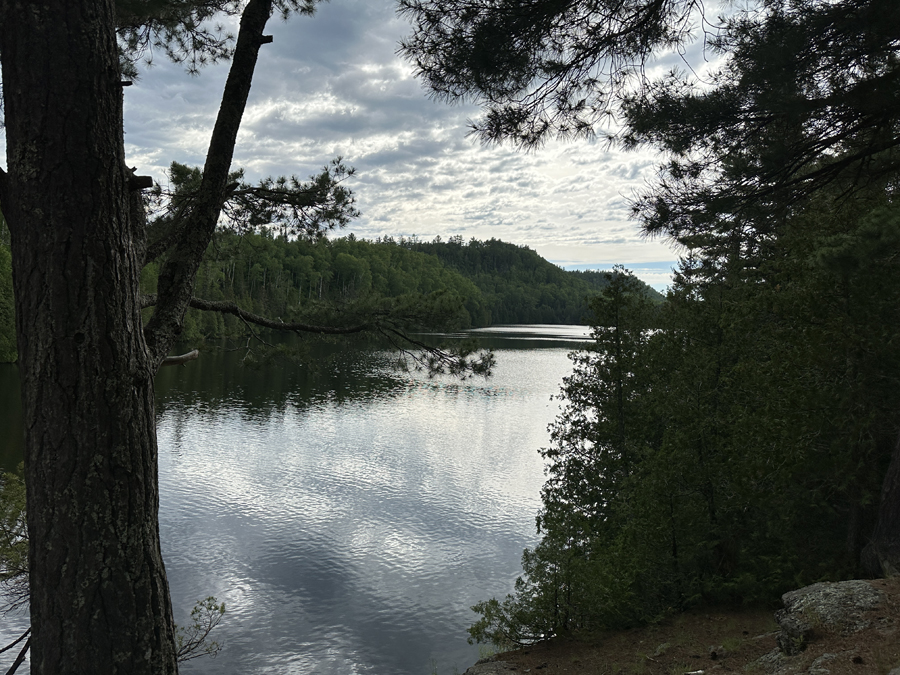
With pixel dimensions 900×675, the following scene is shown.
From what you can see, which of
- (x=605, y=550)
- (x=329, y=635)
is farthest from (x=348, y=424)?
(x=605, y=550)

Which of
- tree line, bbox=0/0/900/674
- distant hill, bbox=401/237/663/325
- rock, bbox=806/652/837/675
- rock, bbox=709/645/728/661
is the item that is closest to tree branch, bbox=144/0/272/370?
tree line, bbox=0/0/900/674

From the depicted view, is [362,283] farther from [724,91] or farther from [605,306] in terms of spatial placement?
[724,91]

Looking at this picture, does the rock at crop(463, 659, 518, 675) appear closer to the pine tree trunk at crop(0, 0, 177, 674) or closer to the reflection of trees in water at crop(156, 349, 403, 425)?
the pine tree trunk at crop(0, 0, 177, 674)

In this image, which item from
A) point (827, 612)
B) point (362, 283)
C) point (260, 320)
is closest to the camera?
point (827, 612)

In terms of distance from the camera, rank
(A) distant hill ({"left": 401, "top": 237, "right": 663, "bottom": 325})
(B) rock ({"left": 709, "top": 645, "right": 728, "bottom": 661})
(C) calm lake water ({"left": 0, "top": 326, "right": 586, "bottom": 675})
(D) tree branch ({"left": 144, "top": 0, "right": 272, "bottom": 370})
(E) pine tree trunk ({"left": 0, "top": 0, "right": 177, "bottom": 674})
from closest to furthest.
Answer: (E) pine tree trunk ({"left": 0, "top": 0, "right": 177, "bottom": 674})
(D) tree branch ({"left": 144, "top": 0, "right": 272, "bottom": 370})
(B) rock ({"left": 709, "top": 645, "right": 728, "bottom": 661})
(C) calm lake water ({"left": 0, "top": 326, "right": 586, "bottom": 675})
(A) distant hill ({"left": 401, "top": 237, "right": 663, "bottom": 325})

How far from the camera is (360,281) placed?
84000mm

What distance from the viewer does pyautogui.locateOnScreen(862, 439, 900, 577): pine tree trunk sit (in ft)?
17.4

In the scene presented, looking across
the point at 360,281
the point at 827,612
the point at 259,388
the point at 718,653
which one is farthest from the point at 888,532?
the point at 360,281

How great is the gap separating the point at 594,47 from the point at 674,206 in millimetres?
1943

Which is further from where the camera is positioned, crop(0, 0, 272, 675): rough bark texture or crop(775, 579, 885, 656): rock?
crop(775, 579, 885, 656): rock

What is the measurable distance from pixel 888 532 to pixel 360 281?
81056 millimetres

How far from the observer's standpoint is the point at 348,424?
26.5 meters

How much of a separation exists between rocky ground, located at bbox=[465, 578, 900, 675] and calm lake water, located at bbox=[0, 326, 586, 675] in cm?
298

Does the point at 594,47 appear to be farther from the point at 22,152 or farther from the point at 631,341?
the point at 631,341
